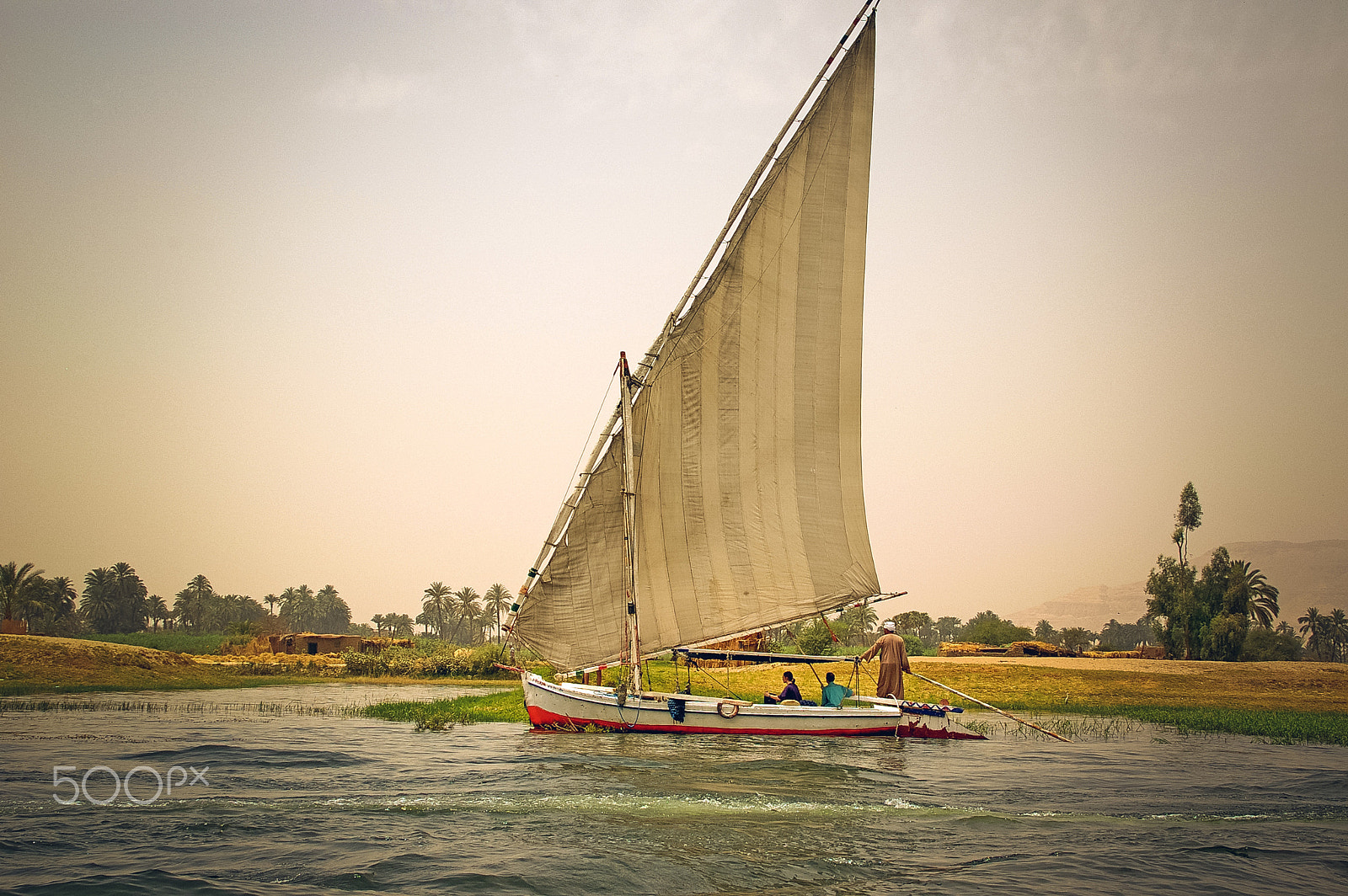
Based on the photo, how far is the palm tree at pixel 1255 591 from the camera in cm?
6606

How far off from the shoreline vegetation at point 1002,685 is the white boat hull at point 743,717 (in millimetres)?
3571

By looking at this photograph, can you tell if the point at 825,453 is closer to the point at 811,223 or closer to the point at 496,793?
the point at 811,223

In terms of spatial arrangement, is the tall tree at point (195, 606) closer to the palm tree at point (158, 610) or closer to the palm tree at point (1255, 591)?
the palm tree at point (158, 610)

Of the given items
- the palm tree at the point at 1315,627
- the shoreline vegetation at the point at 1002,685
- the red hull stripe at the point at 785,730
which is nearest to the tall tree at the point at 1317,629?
the palm tree at the point at 1315,627

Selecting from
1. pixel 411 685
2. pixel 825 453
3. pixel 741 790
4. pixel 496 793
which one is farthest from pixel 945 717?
pixel 411 685

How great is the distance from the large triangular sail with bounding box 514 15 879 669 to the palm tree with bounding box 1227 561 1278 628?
54.3 meters

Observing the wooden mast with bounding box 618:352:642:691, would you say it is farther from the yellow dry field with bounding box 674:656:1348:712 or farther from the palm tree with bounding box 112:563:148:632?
the palm tree with bounding box 112:563:148:632

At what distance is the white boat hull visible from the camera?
901 inches

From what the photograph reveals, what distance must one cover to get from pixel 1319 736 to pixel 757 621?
16273 millimetres

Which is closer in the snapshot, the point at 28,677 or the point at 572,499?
the point at 572,499

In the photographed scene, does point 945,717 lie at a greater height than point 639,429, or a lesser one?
lesser

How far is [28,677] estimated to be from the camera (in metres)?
40.1

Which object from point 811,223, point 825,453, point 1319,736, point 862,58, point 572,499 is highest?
point 862,58

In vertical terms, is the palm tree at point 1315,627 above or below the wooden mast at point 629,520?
below
